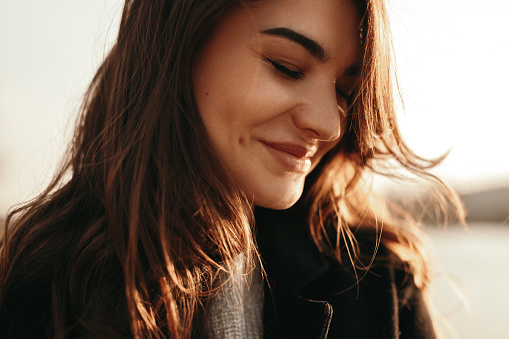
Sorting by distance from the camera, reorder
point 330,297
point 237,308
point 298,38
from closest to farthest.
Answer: point 298,38 → point 237,308 → point 330,297

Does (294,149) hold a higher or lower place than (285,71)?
lower

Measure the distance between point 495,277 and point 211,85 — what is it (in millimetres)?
5903

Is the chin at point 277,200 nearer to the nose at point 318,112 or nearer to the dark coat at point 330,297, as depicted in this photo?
the nose at point 318,112

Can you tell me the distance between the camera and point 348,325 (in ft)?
5.95

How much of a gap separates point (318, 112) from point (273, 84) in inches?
7.7

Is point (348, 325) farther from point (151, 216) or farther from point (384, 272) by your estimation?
point (151, 216)

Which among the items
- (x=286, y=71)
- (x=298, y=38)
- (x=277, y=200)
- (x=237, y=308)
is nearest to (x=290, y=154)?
(x=277, y=200)

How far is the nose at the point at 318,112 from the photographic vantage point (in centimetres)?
156

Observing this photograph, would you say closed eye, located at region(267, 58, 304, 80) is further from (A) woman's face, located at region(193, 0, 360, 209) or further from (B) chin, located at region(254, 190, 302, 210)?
(B) chin, located at region(254, 190, 302, 210)

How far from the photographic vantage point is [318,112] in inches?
61.7

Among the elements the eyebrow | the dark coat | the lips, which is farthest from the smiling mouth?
the dark coat

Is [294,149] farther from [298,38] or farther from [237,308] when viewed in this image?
[237,308]

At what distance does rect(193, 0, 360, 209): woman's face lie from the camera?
1.51 m

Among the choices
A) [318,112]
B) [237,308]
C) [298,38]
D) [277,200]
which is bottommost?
[237,308]
